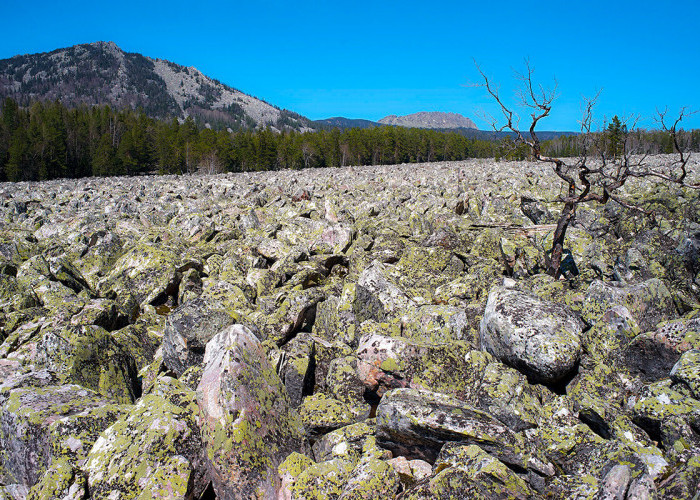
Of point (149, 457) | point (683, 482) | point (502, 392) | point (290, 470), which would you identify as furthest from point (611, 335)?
point (149, 457)

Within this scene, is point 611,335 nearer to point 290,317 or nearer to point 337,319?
point 337,319

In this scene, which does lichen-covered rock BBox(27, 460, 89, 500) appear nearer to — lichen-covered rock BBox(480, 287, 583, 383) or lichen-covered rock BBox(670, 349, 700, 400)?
lichen-covered rock BBox(480, 287, 583, 383)

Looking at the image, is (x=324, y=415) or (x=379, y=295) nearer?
(x=324, y=415)

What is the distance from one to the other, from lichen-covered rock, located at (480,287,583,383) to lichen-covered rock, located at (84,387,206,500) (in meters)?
4.06

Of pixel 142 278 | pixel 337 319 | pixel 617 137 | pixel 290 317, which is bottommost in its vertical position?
pixel 337 319

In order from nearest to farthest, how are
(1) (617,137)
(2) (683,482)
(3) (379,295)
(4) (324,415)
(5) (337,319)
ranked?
1. (2) (683,482)
2. (4) (324,415)
3. (5) (337,319)
4. (3) (379,295)
5. (1) (617,137)

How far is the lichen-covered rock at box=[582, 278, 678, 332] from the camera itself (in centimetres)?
611

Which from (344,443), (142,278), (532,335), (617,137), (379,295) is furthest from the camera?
(617,137)

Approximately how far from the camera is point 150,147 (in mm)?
82062

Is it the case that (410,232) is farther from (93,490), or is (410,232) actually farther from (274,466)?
(93,490)

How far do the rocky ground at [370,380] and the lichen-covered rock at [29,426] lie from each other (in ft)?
0.09

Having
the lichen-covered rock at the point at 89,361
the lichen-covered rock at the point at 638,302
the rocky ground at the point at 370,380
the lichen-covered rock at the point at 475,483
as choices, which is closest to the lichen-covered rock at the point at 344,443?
the rocky ground at the point at 370,380

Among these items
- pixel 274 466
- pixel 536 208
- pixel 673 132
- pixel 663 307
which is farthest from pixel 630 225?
pixel 274 466

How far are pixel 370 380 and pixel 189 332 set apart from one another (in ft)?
10.8
